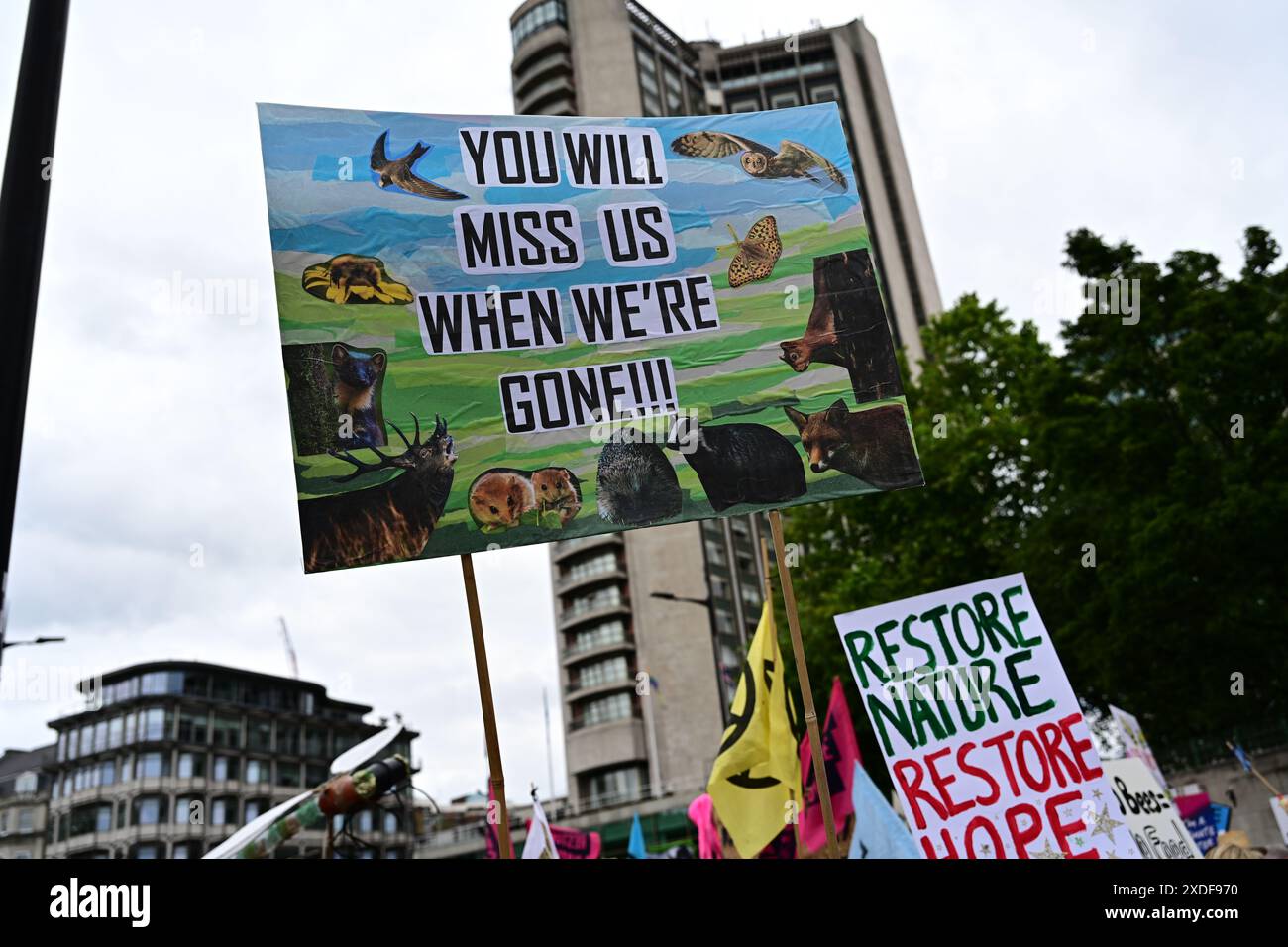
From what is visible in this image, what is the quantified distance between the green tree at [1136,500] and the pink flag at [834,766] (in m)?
9.22

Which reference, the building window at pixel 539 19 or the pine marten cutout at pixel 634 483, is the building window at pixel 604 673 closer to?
the building window at pixel 539 19

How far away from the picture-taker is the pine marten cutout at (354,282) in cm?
612

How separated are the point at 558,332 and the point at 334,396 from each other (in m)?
1.30

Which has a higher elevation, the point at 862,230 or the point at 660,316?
the point at 862,230

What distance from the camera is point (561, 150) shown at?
6.98m

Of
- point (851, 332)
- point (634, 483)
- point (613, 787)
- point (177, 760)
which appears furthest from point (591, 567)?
point (634, 483)

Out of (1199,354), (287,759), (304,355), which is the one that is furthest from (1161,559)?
(287,759)

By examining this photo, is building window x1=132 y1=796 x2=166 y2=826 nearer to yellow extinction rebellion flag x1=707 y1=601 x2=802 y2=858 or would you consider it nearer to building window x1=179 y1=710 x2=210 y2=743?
building window x1=179 y1=710 x2=210 y2=743

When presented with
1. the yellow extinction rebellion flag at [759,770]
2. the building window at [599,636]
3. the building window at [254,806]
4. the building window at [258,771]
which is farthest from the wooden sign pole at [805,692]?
the building window at [258,771]

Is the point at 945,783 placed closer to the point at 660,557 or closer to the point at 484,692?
the point at 484,692

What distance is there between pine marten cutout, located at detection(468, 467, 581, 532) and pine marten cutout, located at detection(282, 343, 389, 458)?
23.2 inches

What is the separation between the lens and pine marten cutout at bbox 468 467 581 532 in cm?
592
